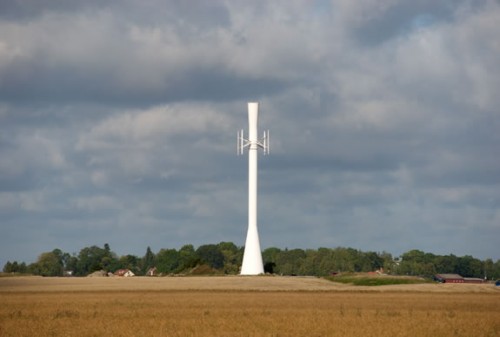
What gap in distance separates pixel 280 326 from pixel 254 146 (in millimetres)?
80947

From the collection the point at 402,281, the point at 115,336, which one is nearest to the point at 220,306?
the point at 115,336

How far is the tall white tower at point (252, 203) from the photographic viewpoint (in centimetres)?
12106

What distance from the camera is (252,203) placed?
123000 mm

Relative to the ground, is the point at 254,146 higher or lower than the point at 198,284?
higher

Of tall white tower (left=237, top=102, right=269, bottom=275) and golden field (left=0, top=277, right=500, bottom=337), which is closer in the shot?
golden field (left=0, top=277, right=500, bottom=337)

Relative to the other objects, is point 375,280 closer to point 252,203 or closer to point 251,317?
point 252,203

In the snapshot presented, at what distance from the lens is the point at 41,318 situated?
50.8m

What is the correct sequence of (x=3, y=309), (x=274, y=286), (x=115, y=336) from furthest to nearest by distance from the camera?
(x=274, y=286) < (x=3, y=309) < (x=115, y=336)

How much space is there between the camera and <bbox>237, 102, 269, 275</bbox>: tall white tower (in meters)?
121

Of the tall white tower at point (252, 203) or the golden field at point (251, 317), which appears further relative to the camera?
the tall white tower at point (252, 203)

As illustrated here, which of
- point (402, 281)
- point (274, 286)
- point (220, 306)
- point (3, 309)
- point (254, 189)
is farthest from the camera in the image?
point (254, 189)

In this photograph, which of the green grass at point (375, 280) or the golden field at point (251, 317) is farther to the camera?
the green grass at point (375, 280)

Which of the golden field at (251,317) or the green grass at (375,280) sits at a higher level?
the green grass at (375,280)

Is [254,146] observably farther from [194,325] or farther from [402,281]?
[194,325]
